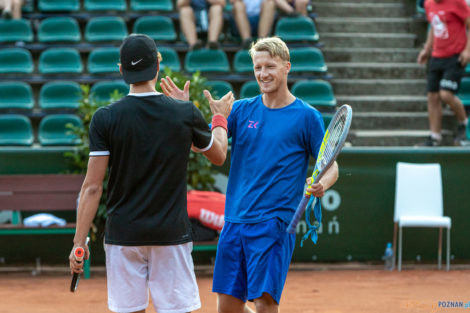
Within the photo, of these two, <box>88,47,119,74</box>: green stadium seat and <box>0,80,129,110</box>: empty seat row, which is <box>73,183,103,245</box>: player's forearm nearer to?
<box>0,80,129,110</box>: empty seat row

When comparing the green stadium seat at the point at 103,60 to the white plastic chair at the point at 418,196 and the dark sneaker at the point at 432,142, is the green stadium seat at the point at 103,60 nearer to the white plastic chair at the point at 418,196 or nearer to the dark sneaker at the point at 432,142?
the dark sneaker at the point at 432,142

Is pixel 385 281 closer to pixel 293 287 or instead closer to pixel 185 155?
pixel 293 287

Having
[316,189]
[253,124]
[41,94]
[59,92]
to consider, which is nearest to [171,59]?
[59,92]

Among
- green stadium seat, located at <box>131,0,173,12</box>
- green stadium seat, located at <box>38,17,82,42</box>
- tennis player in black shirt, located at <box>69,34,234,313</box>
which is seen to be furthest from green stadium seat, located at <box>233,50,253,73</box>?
tennis player in black shirt, located at <box>69,34,234,313</box>

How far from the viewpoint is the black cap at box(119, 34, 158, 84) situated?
11.4 feet

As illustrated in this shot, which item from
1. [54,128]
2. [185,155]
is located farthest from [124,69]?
[54,128]

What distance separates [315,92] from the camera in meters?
10.5

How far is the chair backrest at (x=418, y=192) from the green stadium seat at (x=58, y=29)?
5829 mm

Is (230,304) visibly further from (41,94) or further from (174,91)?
(41,94)

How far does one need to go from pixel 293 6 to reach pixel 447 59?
2.85m

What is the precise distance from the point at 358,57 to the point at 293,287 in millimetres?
6211

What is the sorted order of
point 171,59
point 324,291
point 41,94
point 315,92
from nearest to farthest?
point 324,291, point 41,94, point 315,92, point 171,59

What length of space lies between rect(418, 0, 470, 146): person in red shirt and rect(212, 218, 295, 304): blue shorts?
251 inches

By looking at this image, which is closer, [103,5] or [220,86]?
[220,86]
